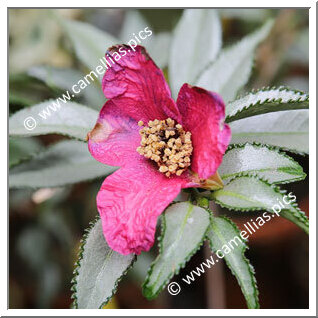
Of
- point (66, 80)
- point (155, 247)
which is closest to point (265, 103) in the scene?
point (66, 80)

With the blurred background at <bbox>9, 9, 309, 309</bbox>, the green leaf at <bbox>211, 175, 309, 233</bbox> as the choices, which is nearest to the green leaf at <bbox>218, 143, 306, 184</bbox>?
the green leaf at <bbox>211, 175, 309, 233</bbox>

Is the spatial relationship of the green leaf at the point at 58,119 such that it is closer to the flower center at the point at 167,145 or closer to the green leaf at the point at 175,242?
the flower center at the point at 167,145

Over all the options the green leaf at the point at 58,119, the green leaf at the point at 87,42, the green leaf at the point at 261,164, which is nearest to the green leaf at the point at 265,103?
the green leaf at the point at 261,164

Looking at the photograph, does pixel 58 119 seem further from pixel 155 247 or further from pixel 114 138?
pixel 155 247

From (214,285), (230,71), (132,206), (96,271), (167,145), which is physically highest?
(230,71)

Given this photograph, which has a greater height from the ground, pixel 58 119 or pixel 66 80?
pixel 66 80

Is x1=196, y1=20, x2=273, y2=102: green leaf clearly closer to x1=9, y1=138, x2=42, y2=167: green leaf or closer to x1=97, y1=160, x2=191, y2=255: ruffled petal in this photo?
x1=97, y1=160, x2=191, y2=255: ruffled petal
